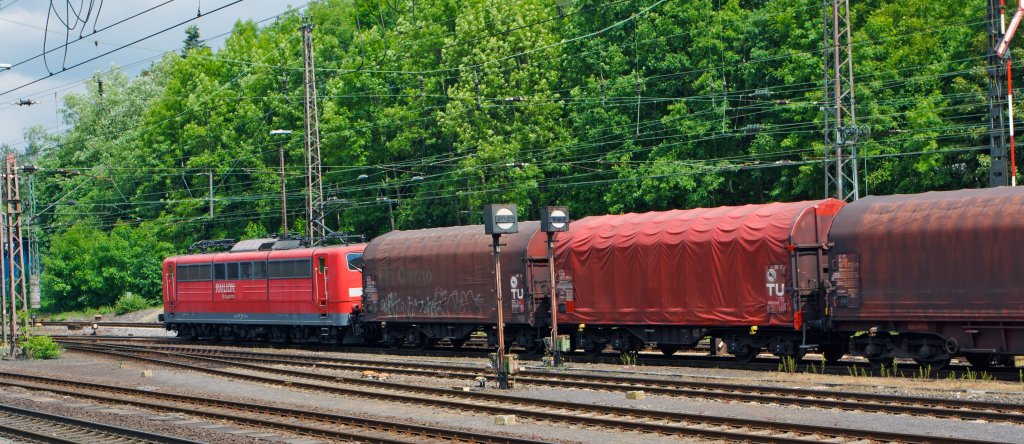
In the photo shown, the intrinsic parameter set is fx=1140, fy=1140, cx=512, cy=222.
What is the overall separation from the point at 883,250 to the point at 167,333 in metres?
39.1

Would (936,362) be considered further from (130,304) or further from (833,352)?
(130,304)

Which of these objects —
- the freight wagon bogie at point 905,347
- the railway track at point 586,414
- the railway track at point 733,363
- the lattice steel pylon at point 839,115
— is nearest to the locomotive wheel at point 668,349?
the railway track at point 733,363

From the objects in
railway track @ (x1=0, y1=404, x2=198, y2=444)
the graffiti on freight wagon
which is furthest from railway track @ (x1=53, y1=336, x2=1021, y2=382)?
railway track @ (x1=0, y1=404, x2=198, y2=444)

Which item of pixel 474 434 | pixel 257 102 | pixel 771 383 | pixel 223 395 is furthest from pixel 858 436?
pixel 257 102

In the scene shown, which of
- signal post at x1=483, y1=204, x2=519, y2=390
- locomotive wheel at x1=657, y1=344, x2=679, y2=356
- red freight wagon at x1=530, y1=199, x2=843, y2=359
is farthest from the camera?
locomotive wheel at x1=657, y1=344, x2=679, y2=356

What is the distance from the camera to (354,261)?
35094 millimetres

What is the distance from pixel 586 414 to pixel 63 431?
8.40 metres

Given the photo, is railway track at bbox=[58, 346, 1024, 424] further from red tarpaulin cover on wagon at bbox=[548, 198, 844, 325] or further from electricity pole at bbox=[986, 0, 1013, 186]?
electricity pole at bbox=[986, 0, 1013, 186]

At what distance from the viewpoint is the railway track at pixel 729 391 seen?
52.3 feet

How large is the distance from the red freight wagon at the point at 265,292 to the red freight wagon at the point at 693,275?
9187 millimetres

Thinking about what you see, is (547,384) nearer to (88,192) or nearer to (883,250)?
(883,250)

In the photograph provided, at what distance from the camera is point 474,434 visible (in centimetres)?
1527

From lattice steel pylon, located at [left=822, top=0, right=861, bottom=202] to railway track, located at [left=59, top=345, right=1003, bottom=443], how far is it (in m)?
18.5

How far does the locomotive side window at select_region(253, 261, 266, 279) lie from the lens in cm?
3806
